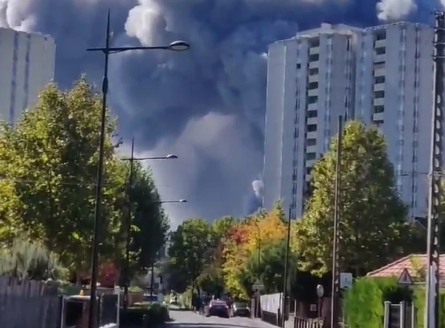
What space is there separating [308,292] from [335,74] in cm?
6560

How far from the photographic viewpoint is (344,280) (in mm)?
43562

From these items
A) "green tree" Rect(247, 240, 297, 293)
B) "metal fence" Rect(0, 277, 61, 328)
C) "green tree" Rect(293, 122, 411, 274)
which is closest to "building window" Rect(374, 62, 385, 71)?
"green tree" Rect(247, 240, 297, 293)

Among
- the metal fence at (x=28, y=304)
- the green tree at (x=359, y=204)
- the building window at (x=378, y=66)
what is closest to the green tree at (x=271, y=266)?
the green tree at (x=359, y=204)

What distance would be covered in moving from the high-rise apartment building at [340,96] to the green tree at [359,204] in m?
64.8

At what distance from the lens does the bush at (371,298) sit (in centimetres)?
3684

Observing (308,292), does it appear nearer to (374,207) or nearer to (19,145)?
(374,207)

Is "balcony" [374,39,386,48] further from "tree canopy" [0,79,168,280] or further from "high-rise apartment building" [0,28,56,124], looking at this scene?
"tree canopy" [0,79,168,280]

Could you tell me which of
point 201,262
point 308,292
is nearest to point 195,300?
point 201,262

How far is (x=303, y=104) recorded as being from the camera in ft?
450

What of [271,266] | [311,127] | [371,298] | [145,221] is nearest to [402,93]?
[311,127]

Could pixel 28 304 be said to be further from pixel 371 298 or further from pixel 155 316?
pixel 155 316

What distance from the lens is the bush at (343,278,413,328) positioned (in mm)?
36844

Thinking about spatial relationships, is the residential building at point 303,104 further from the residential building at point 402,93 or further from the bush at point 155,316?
the bush at point 155,316

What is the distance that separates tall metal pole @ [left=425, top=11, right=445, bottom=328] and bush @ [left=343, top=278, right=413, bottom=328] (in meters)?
11.4
